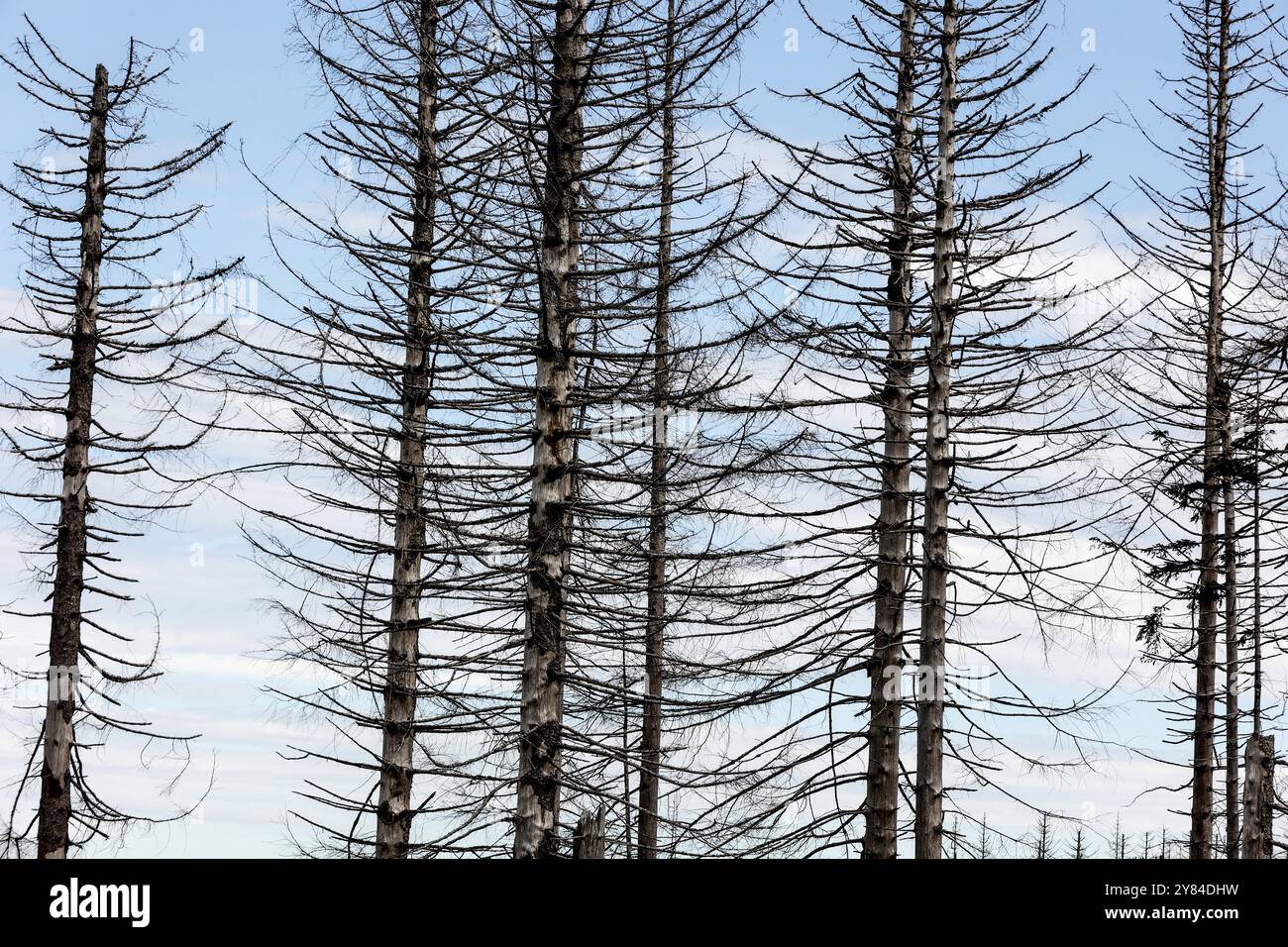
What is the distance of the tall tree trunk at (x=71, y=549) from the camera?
16.8 m

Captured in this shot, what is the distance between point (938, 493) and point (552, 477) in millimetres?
5071

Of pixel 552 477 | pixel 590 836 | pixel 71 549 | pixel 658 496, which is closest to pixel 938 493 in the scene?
pixel 658 496

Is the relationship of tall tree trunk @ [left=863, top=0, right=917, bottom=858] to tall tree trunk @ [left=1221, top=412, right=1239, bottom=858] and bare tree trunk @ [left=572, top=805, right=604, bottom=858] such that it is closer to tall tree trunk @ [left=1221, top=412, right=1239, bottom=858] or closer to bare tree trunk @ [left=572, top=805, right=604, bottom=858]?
bare tree trunk @ [left=572, top=805, right=604, bottom=858]

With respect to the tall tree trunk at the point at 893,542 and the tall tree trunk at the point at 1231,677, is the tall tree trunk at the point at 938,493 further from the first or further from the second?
the tall tree trunk at the point at 1231,677

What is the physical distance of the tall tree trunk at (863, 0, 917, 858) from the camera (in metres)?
14.3

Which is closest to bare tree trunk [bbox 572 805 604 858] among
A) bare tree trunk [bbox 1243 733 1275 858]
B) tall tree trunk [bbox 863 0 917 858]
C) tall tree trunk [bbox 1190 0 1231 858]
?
tall tree trunk [bbox 863 0 917 858]

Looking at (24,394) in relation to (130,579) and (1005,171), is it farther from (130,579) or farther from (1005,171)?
(1005,171)

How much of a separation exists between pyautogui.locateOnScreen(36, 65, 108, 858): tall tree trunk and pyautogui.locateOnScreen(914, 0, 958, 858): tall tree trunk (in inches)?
454

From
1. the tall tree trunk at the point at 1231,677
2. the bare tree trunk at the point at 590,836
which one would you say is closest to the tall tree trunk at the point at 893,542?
the bare tree trunk at the point at 590,836

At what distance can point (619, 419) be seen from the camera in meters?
10.6

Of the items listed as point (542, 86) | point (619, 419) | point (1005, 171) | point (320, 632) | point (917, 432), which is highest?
point (1005, 171)

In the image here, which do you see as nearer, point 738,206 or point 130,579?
point 738,206
